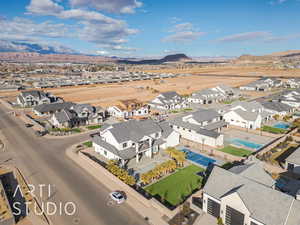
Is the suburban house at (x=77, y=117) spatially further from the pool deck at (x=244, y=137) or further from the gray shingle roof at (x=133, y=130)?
the pool deck at (x=244, y=137)

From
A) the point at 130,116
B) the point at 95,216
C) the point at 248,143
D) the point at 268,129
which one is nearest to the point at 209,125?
the point at 248,143

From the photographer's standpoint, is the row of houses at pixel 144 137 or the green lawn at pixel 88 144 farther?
the green lawn at pixel 88 144

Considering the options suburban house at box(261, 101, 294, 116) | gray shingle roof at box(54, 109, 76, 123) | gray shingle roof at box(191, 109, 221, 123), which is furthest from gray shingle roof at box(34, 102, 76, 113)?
suburban house at box(261, 101, 294, 116)

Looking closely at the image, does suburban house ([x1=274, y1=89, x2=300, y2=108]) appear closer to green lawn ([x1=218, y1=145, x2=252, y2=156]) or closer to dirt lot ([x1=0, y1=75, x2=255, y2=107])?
dirt lot ([x1=0, y1=75, x2=255, y2=107])

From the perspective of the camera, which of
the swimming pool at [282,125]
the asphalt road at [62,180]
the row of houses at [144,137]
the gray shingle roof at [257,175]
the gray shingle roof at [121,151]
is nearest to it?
the asphalt road at [62,180]

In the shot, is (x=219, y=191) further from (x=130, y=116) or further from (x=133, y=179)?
(x=130, y=116)

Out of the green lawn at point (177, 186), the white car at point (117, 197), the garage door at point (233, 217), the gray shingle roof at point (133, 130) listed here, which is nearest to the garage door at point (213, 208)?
the garage door at point (233, 217)

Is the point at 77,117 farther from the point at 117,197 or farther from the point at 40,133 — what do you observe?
the point at 117,197
